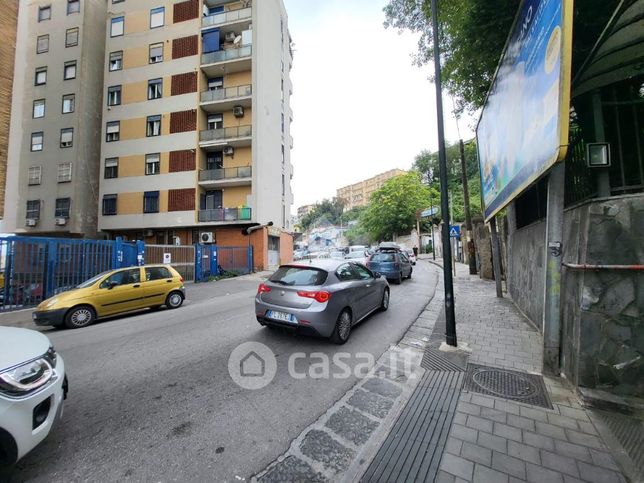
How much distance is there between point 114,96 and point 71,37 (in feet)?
20.2

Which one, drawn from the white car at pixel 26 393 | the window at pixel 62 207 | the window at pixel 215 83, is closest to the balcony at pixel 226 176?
the window at pixel 215 83

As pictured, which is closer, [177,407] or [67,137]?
[177,407]

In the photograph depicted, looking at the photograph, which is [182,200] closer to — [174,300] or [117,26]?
[174,300]

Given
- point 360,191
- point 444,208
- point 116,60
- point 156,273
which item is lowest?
point 156,273

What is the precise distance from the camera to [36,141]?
2364 cm

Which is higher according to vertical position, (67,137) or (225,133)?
(67,137)

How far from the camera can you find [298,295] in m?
4.97

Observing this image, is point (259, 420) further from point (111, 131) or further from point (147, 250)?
point (111, 131)

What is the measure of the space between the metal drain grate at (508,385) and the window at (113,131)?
95.5 ft

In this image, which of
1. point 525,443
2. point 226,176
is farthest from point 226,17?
point 525,443

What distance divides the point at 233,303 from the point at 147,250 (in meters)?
8.91

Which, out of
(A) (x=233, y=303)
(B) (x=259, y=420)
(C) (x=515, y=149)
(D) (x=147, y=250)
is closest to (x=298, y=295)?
(B) (x=259, y=420)

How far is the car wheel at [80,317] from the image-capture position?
7.02 metres

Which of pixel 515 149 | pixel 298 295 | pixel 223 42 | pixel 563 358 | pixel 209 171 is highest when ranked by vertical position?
pixel 223 42
